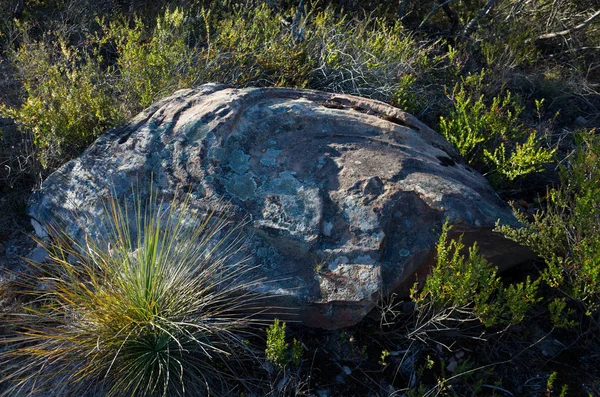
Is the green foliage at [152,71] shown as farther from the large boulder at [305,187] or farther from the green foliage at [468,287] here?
the green foliage at [468,287]

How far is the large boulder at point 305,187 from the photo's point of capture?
2.87 metres

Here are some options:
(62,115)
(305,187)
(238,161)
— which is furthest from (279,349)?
(62,115)

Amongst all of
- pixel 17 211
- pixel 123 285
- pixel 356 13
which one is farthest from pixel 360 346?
pixel 356 13

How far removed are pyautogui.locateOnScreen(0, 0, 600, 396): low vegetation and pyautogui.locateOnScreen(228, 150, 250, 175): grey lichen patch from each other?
439 millimetres

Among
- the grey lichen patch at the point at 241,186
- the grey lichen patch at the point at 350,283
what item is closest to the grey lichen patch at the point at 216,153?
the grey lichen patch at the point at 241,186

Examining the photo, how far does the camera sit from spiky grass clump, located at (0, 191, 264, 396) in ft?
8.22

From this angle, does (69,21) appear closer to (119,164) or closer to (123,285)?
(119,164)

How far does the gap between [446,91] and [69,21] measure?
3994 millimetres

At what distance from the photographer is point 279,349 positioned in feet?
8.48

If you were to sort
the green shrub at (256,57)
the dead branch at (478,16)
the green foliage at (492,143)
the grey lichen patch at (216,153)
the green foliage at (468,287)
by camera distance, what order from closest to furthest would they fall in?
the green foliage at (468,287), the grey lichen patch at (216,153), the green foliage at (492,143), the green shrub at (256,57), the dead branch at (478,16)

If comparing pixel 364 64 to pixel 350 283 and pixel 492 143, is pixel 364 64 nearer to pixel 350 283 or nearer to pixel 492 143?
pixel 492 143

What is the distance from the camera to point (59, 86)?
4207mm

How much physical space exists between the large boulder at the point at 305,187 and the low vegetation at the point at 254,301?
176mm

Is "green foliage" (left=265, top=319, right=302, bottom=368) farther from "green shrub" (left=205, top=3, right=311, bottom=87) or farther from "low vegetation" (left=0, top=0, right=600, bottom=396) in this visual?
"green shrub" (left=205, top=3, right=311, bottom=87)
